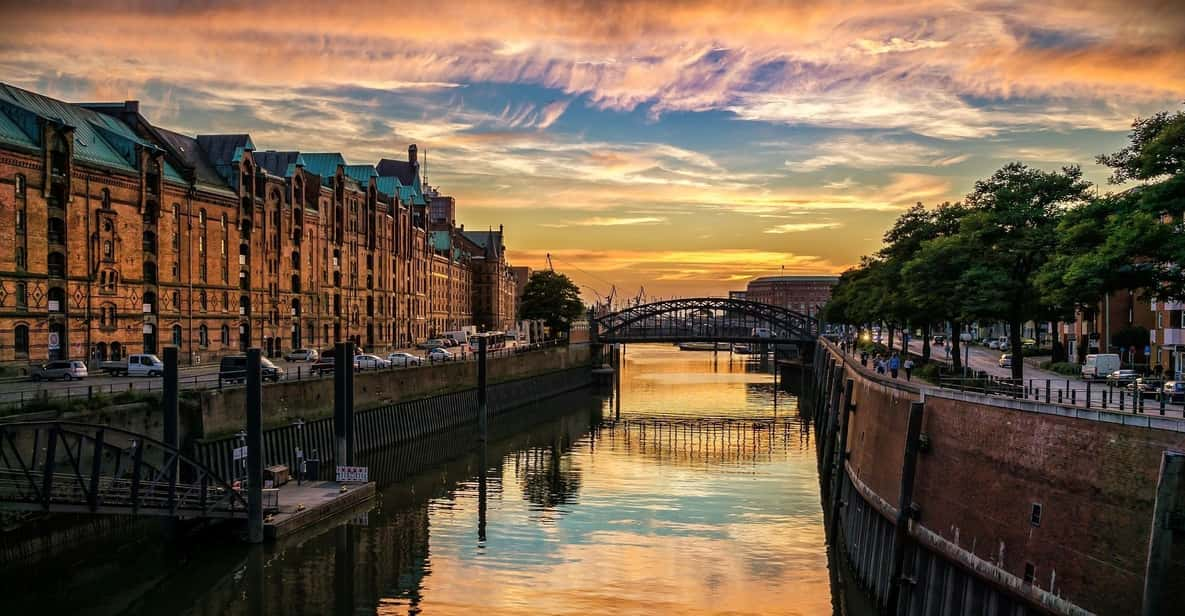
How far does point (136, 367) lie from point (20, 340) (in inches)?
256

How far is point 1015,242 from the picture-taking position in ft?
153

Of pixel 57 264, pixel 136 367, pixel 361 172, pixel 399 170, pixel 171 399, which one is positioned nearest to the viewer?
pixel 171 399

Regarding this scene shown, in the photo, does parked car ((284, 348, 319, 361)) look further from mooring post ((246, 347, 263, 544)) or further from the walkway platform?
mooring post ((246, 347, 263, 544))

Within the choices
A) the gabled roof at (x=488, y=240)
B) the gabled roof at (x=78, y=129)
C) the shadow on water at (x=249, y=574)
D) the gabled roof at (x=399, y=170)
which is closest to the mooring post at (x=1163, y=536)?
the shadow on water at (x=249, y=574)

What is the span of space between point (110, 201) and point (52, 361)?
12335 mm

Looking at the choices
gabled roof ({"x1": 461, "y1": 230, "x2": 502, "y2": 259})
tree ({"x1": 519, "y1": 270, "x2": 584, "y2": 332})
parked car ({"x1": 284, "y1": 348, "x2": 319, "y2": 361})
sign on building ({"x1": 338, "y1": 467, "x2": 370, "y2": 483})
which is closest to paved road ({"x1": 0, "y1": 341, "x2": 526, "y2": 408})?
sign on building ({"x1": 338, "y1": 467, "x2": 370, "y2": 483})

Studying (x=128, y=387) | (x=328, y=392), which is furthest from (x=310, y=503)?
(x=328, y=392)

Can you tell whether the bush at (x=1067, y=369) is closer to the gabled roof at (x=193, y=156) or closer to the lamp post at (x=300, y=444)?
the lamp post at (x=300, y=444)

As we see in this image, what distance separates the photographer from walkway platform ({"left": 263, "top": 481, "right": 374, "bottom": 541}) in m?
38.0

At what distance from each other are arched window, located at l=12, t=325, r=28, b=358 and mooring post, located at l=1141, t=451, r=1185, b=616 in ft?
191

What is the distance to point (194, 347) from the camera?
73.4 m

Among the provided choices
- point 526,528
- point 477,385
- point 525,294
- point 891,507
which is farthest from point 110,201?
point 525,294

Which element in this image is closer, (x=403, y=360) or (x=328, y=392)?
(x=328, y=392)

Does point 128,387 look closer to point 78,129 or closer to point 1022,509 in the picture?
point 78,129
